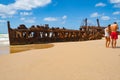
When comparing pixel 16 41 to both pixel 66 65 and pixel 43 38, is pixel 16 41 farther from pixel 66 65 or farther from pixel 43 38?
pixel 66 65

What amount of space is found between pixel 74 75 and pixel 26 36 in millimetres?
20206

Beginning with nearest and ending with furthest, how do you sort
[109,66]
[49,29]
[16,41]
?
[109,66] < [16,41] < [49,29]

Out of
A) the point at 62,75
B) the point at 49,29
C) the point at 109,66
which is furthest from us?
the point at 49,29

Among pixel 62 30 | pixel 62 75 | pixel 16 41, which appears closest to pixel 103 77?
pixel 62 75

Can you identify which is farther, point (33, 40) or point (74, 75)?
point (33, 40)

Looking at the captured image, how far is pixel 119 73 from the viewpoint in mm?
6219

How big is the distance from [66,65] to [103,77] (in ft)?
6.62

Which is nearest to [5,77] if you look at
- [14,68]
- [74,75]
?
[14,68]

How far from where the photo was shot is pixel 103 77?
583 centimetres

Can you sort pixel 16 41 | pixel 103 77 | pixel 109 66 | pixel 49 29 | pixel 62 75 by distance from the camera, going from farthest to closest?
1. pixel 49 29
2. pixel 16 41
3. pixel 109 66
4. pixel 62 75
5. pixel 103 77

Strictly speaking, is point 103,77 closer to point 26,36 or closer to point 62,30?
point 26,36

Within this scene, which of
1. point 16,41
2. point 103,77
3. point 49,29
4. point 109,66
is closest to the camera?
point 103,77

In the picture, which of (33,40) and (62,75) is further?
(33,40)

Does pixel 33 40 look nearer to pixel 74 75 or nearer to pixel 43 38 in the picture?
pixel 43 38
